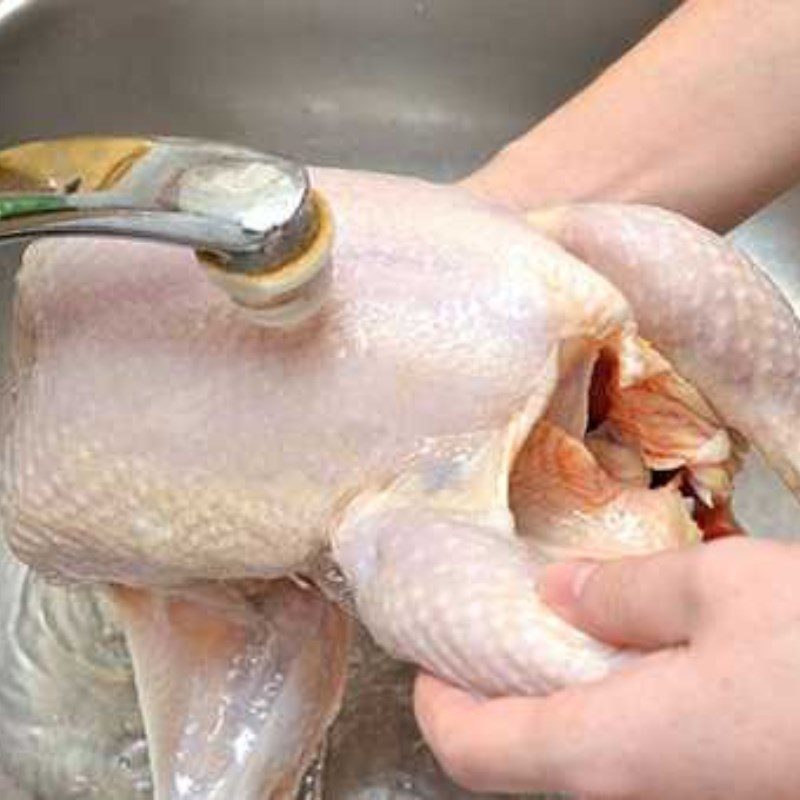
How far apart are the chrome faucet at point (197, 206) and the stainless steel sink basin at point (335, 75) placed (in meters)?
0.42

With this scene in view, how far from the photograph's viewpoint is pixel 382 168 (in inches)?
43.6

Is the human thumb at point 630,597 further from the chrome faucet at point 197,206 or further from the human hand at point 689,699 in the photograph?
the chrome faucet at point 197,206

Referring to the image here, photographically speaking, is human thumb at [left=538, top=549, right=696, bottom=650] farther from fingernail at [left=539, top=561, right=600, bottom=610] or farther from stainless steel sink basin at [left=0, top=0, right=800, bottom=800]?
stainless steel sink basin at [left=0, top=0, right=800, bottom=800]

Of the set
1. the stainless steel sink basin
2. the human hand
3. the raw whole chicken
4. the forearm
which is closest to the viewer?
the human hand

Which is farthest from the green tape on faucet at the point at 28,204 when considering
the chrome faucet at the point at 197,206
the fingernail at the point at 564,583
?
the fingernail at the point at 564,583

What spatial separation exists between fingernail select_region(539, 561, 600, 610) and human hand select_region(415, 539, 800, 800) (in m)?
0.02

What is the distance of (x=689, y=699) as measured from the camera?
515mm

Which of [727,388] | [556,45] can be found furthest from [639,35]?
[727,388]

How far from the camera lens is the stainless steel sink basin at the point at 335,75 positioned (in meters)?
1.00

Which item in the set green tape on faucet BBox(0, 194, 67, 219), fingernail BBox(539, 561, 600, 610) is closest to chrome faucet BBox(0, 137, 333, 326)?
green tape on faucet BBox(0, 194, 67, 219)

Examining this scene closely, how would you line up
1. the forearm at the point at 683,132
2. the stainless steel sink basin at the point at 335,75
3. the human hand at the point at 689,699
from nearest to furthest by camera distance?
the human hand at the point at 689,699
the forearm at the point at 683,132
the stainless steel sink basin at the point at 335,75

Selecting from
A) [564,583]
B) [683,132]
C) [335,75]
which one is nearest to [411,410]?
[564,583]

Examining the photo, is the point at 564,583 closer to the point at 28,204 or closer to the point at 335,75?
the point at 28,204

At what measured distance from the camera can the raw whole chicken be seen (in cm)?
61
